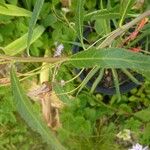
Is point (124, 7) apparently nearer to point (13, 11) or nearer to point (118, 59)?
point (118, 59)

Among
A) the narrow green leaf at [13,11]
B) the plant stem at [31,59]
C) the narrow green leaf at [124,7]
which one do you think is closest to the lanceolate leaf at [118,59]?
the plant stem at [31,59]

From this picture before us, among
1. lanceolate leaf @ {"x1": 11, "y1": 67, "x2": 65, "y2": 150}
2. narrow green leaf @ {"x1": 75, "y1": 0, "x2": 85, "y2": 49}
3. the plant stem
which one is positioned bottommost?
lanceolate leaf @ {"x1": 11, "y1": 67, "x2": 65, "y2": 150}

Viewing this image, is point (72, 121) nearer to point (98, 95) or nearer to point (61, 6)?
point (98, 95)

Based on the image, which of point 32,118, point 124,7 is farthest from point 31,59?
point 124,7

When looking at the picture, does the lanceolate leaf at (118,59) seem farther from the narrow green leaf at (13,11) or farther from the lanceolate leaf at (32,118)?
the narrow green leaf at (13,11)

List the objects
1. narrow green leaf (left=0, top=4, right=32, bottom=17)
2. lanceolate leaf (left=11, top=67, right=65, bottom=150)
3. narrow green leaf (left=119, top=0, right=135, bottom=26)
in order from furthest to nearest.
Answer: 1. narrow green leaf (left=0, top=4, right=32, bottom=17)
2. narrow green leaf (left=119, top=0, right=135, bottom=26)
3. lanceolate leaf (left=11, top=67, right=65, bottom=150)

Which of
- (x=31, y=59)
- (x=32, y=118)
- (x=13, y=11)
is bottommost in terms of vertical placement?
(x=32, y=118)

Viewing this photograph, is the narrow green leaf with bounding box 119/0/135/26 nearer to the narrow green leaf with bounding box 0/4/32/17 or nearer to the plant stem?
the plant stem

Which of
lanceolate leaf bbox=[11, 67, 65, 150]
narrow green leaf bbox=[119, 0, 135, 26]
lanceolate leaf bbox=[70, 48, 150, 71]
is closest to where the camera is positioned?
lanceolate leaf bbox=[70, 48, 150, 71]

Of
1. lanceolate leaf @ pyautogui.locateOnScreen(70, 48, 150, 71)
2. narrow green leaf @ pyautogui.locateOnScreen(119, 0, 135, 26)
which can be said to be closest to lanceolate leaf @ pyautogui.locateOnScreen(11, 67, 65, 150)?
lanceolate leaf @ pyautogui.locateOnScreen(70, 48, 150, 71)
